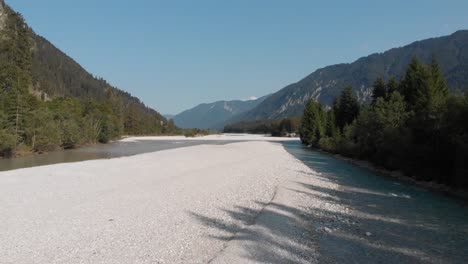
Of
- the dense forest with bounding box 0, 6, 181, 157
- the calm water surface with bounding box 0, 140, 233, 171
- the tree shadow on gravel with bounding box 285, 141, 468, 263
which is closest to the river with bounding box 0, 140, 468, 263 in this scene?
the tree shadow on gravel with bounding box 285, 141, 468, 263

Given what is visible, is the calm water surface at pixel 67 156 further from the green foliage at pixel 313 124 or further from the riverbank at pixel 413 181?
the green foliage at pixel 313 124

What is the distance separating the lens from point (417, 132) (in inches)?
1257

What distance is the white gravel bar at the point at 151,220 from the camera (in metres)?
11.3

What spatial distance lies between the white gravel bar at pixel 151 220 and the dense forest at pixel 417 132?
38.9ft

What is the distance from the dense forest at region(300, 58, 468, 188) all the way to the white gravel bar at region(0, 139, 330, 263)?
38.9ft

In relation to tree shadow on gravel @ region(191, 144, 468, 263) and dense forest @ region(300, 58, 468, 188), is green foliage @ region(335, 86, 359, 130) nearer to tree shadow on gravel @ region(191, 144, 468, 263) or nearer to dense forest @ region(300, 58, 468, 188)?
dense forest @ region(300, 58, 468, 188)

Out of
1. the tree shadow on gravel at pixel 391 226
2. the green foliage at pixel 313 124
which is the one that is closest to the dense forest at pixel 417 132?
the tree shadow on gravel at pixel 391 226

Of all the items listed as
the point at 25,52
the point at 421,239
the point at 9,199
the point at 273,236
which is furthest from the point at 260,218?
the point at 25,52

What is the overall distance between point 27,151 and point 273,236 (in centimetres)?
6132

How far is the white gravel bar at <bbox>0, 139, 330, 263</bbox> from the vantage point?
11344mm

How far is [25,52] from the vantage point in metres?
104

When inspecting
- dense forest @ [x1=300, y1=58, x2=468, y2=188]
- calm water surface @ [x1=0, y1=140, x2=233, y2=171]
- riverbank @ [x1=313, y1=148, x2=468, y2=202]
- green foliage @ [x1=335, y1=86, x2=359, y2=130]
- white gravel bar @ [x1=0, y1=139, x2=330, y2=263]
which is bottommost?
riverbank @ [x1=313, y1=148, x2=468, y2=202]

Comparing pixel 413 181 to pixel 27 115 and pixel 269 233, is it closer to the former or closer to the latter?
pixel 269 233

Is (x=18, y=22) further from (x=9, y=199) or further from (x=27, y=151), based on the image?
(x=9, y=199)
